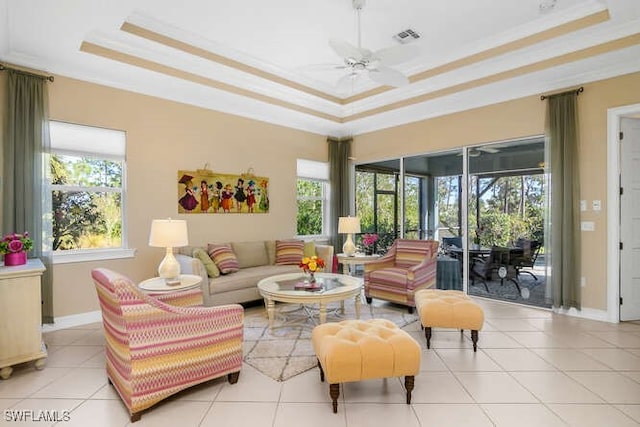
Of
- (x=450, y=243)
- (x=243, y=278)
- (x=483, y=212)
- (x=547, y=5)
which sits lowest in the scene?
(x=243, y=278)

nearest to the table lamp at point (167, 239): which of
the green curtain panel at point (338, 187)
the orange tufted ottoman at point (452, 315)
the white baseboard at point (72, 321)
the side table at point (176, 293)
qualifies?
the side table at point (176, 293)

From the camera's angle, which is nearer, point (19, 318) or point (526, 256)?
point (19, 318)

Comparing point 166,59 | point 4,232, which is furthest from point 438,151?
point 4,232

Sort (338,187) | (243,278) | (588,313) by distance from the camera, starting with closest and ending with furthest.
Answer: (588,313) < (243,278) < (338,187)

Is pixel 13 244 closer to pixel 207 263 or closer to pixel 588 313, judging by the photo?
pixel 207 263

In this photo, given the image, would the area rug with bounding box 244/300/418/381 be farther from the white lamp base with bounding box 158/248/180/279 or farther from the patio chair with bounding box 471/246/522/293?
the patio chair with bounding box 471/246/522/293

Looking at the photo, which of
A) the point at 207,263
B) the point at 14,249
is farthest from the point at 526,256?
the point at 14,249

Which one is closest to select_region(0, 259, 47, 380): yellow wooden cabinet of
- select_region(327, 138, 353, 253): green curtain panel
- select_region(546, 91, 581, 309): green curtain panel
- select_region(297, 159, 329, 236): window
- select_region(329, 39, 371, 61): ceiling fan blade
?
select_region(329, 39, 371, 61): ceiling fan blade

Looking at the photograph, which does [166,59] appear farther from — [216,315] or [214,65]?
[216,315]

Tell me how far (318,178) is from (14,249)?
191 inches

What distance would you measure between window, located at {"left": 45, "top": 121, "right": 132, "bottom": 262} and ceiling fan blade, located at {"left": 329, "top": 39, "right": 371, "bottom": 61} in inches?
120

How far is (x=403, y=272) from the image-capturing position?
15.1 feet

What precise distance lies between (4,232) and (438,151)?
19.1 feet

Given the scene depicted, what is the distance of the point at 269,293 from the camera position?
11.7ft
